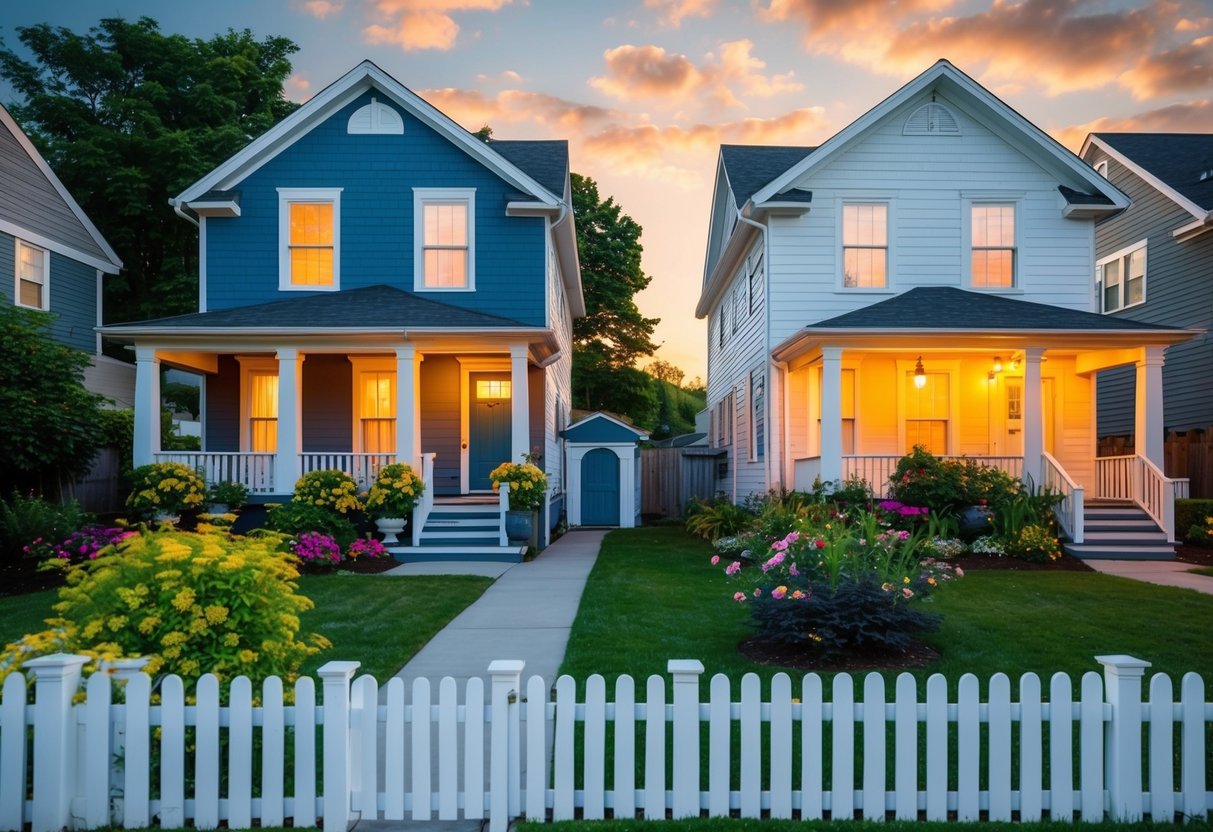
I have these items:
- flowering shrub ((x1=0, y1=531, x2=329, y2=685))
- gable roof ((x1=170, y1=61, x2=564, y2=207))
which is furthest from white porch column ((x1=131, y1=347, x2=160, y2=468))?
flowering shrub ((x1=0, y1=531, x2=329, y2=685))

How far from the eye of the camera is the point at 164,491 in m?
12.9

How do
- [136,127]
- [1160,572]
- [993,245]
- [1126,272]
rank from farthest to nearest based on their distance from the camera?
1. [136,127]
2. [1126,272]
3. [993,245]
4. [1160,572]

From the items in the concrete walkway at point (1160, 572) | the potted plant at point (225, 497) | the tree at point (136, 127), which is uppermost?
the tree at point (136, 127)

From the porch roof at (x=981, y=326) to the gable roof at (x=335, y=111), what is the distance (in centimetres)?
563

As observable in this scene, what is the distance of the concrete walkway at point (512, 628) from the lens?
6.26 meters

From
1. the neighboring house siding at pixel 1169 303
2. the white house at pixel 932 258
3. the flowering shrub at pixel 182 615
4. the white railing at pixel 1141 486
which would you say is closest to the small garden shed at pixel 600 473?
the white house at pixel 932 258

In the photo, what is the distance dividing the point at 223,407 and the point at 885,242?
42.1 feet

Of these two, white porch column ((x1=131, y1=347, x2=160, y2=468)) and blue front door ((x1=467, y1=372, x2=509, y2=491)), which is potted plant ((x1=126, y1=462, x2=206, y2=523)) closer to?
white porch column ((x1=131, y1=347, x2=160, y2=468))

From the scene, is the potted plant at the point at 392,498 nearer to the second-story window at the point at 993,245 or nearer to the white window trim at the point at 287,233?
the white window trim at the point at 287,233

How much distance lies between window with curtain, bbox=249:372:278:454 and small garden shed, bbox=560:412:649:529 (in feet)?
21.6

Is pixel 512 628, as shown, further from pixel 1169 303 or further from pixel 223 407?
pixel 1169 303

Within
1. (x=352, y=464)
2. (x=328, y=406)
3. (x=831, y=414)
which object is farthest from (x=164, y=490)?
(x=831, y=414)

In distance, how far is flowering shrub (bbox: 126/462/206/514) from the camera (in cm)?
1284

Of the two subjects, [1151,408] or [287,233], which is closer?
[1151,408]
